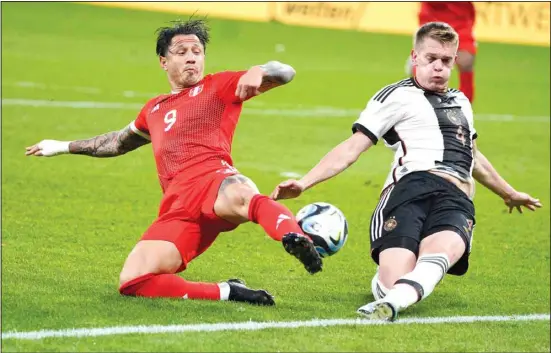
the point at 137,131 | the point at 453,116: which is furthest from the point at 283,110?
the point at 453,116

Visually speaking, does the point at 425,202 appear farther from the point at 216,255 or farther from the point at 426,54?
the point at 216,255

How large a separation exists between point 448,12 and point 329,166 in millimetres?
7114

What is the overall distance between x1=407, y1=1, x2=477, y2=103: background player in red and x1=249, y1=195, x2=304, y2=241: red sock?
23.7 feet

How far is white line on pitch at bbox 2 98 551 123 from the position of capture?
14.7m

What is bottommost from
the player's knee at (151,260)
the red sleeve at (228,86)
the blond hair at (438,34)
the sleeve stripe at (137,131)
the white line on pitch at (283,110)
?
the white line on pitch at (283,110)

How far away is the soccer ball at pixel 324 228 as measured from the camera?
6309 millimetres

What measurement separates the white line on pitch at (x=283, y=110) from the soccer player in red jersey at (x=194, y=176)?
765cm

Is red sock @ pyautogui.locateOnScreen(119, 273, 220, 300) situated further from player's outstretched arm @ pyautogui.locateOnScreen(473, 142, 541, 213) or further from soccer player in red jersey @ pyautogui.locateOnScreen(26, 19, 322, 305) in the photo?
player's outstretched arm @ pyautogui.locateOnScreen(473, 142, 541, 213)

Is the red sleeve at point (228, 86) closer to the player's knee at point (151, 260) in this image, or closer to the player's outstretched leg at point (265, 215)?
the player's outstretched leg at point (265, 215)

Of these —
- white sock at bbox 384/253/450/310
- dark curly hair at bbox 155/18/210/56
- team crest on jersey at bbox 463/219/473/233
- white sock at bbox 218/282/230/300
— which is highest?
dark curly hair at bbox 155/18/210/56

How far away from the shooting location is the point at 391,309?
5.86 m

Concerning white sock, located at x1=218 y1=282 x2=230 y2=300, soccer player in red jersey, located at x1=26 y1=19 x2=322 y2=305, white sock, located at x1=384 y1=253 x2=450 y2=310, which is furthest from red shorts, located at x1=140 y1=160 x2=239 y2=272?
white sock, located at x1=384 y1=253 x2=450 y2=310

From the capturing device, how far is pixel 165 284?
6.38m

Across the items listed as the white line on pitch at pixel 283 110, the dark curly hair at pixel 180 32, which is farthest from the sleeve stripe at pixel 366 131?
the white line on pitch at pixel 283 110
